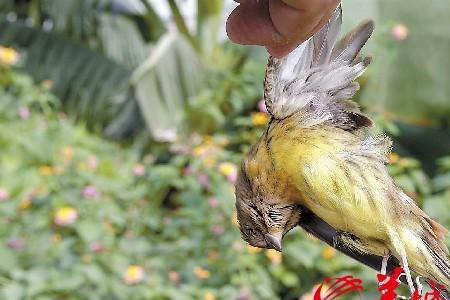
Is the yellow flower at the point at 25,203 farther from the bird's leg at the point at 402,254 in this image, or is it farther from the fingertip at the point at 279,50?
the fingertip at the point at 279,50

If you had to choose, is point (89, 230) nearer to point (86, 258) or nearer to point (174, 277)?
point (86, 258)

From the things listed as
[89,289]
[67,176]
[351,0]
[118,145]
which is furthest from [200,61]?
[89,289]

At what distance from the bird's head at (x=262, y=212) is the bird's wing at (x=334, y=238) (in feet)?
0.05

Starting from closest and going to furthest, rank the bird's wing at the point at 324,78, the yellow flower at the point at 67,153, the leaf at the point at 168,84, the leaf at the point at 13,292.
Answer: the bird's wing at the point at 324,78, the leaf at the point at 13,292, the yellow flower at the point at 67,153, the leaf at the point at 168,84

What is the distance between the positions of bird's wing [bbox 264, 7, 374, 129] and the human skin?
30 cm

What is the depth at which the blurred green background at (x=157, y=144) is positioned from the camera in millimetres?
2152

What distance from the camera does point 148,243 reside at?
94.1 inches

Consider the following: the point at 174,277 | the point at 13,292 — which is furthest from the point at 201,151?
the point at 13,292

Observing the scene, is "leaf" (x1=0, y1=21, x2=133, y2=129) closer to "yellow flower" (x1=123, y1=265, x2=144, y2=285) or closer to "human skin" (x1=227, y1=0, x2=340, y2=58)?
"yellow flower" (x1=123, y1=265, x2=144, y2=285)

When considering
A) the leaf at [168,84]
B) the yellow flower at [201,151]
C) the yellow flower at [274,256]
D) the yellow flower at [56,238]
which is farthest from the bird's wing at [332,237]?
the leaf at [168,84]

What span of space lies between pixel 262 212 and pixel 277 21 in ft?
1.41

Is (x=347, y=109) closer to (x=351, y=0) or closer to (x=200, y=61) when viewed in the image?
(x=351, y=0)

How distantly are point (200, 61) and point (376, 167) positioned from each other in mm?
3311

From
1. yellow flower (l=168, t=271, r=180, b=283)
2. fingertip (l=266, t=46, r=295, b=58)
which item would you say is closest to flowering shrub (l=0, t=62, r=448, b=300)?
yellow flower (l=168, t=271, r=180, b=283)
